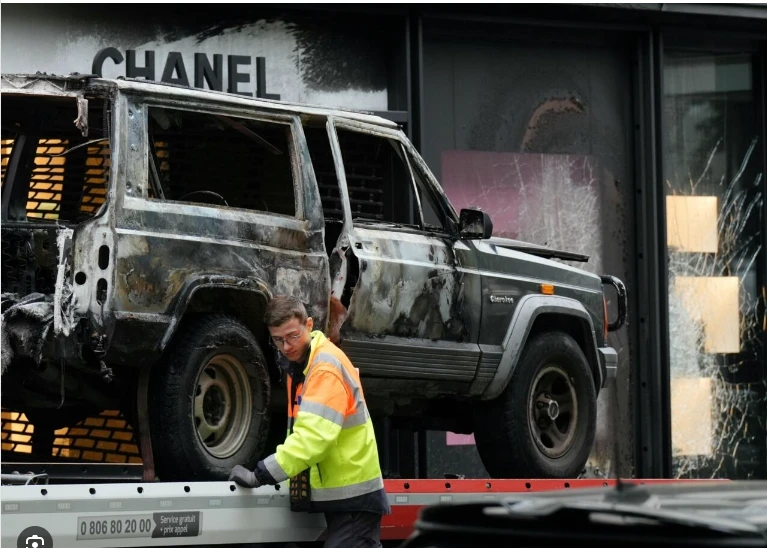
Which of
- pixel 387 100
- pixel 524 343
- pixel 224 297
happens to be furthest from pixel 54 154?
pixel 387 100

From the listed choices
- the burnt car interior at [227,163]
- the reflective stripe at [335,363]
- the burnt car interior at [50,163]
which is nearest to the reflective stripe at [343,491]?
the reflective stripe at [335,363]

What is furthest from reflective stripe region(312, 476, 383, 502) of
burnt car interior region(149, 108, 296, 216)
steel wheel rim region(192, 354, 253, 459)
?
burnt car interior region(149, 108, 296, 216)

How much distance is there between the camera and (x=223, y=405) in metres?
6.89

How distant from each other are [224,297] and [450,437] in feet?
17.2

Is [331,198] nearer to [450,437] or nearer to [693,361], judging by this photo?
[450,437]

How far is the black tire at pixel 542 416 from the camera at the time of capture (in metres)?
8.11

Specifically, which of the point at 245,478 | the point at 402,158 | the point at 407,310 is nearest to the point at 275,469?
the point at 245,478

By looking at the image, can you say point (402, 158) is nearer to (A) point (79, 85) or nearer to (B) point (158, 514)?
(A) point (79, 85)

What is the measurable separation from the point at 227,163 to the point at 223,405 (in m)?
1.44

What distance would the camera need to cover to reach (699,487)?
3.65 m

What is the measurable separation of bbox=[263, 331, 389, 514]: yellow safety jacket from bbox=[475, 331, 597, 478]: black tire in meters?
2.13

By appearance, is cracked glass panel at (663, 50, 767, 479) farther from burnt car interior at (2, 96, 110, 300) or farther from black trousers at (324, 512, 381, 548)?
black trousers at (324, 512, 381, 548)

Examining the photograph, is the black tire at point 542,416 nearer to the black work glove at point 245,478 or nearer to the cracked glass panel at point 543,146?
the black work glove at point 245,478

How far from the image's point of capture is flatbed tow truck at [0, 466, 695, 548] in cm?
535
